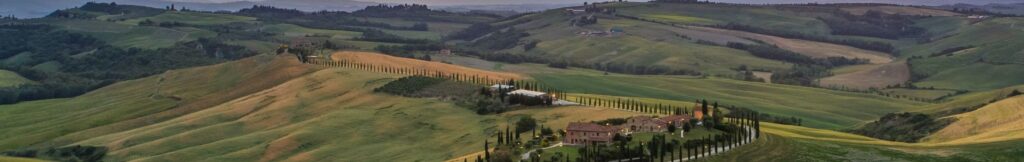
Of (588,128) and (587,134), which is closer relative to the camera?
(587,134)

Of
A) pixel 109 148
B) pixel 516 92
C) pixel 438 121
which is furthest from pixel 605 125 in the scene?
pixel 109 148

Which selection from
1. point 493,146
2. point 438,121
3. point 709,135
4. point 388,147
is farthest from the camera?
point 438,121

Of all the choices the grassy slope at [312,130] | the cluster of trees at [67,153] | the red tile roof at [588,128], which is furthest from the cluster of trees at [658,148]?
the cluster of trees at [67,153]

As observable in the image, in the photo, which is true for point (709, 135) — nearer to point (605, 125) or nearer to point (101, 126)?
point (605, 125)

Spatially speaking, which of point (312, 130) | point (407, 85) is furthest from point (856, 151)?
point (407, 85)

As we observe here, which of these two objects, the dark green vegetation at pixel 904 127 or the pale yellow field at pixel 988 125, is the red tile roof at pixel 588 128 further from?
the dark green vegetation at pixel 904 127

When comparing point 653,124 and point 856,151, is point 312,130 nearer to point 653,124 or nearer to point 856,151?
point 653,124
